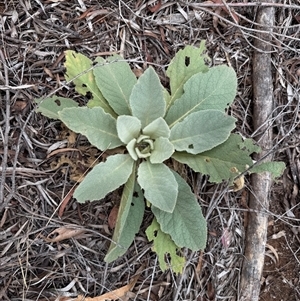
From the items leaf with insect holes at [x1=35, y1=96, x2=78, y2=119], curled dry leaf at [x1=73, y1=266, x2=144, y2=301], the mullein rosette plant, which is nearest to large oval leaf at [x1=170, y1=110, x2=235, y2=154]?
the mullein rosette plant

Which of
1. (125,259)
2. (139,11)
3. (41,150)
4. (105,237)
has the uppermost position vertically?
(139,11)

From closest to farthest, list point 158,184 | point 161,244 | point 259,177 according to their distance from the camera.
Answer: point 158,184, point 161,244, point 259,177

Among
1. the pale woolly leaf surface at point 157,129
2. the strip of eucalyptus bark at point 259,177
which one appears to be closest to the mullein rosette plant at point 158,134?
the pale woolly leaf surface at point 157,129

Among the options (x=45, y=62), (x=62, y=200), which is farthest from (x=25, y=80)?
(x=62, y=200)

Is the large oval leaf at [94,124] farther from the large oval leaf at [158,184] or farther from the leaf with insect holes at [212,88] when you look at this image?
the leaf with insect holes at [212,88]

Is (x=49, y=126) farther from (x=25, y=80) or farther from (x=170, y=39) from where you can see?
(x=170, y=39)

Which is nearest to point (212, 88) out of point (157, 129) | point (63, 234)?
point (157, 129)

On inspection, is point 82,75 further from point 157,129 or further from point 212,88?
point 212,88
